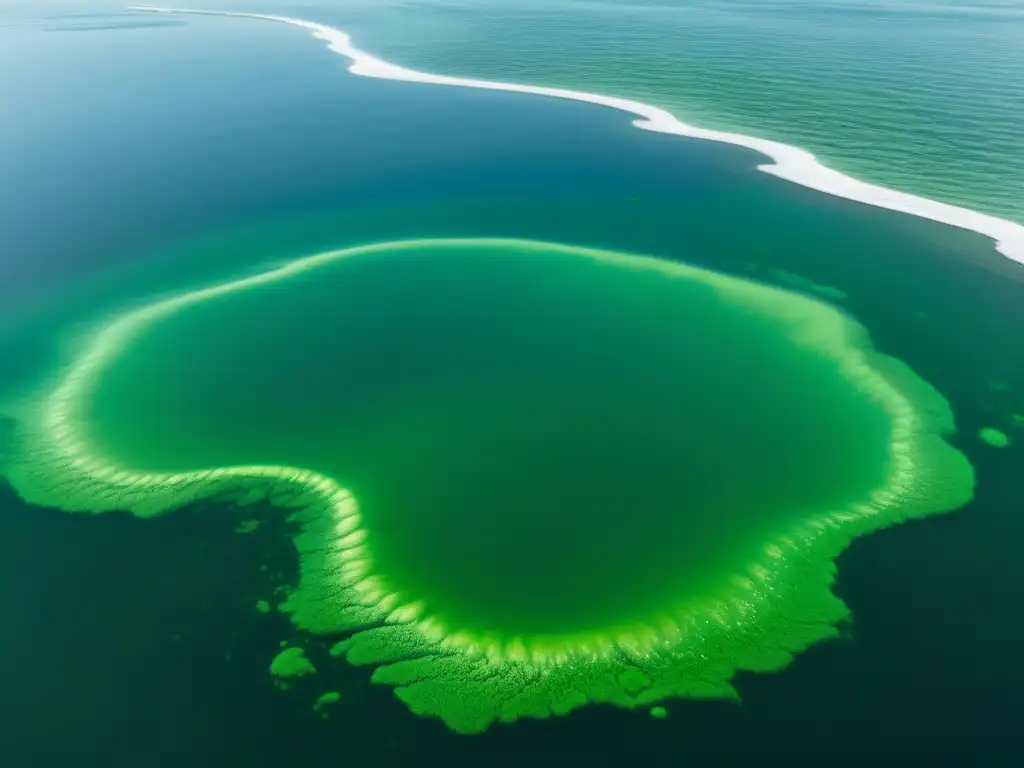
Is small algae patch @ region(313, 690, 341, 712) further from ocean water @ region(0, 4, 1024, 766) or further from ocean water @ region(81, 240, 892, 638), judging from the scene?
ocean water @ region(81, 240, 892, 638)

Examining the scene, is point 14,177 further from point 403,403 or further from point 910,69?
point 910,69

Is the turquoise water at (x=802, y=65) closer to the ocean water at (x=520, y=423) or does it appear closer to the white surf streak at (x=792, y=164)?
the white surf streak at (x=792, y=164)

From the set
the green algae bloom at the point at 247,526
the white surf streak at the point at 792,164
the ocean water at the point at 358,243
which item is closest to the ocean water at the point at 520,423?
the green algae bloom at the point at 247,526

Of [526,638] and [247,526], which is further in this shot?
[247,526]

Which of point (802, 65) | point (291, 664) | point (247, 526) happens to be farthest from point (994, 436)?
point (802, 65)

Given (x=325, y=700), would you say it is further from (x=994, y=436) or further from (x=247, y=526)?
(x=994, y=436)

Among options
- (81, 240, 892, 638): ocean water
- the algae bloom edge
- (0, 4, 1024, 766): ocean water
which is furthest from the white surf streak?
the algae bloom edge
